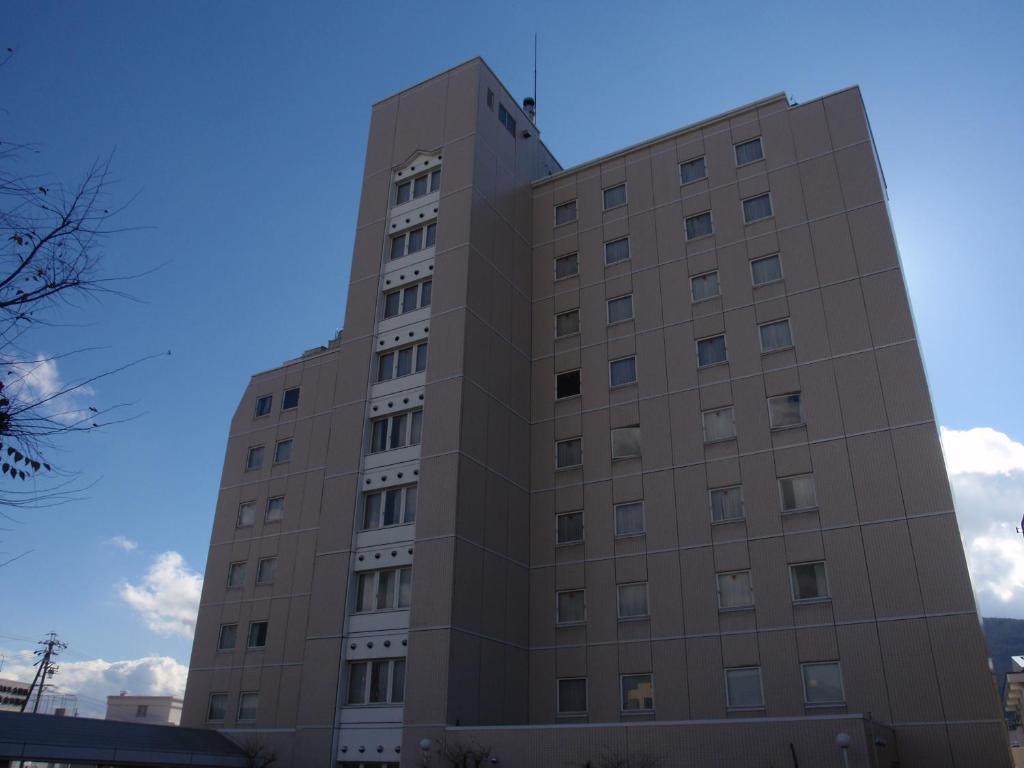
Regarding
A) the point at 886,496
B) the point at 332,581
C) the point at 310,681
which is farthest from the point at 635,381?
the point at 310,681

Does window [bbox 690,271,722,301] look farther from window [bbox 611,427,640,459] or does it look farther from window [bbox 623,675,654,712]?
window [bbox 623,675,654,712]

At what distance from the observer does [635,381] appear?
130 feet

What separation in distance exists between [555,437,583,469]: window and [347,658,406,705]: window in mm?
12022

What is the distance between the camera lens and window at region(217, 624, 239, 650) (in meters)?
44.7

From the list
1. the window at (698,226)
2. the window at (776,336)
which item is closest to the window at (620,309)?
the window at (698,226)

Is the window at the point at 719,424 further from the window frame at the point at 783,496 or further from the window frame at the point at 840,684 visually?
the window frame at the point at 840,684

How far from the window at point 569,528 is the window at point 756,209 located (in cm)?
1624

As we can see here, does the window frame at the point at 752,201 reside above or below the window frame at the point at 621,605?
above

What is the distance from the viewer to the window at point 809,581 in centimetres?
3184

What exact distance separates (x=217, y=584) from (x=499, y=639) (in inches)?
794

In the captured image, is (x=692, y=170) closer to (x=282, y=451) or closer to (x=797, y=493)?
(x=797, y=493)

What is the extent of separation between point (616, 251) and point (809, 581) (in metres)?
19.3

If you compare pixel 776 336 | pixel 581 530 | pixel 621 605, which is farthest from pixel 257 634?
pixel 776 336

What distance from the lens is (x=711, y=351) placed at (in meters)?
38.4
